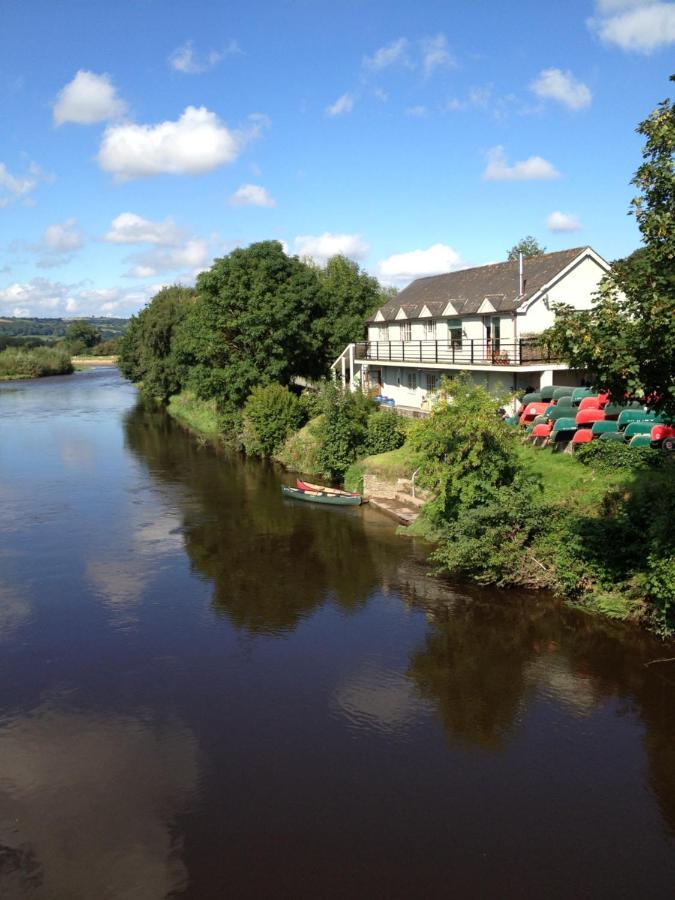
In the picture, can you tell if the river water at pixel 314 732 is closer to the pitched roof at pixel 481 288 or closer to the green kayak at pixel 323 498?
the green kayak at pixel 323 498

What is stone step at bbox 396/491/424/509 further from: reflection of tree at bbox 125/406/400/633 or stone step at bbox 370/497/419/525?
reflection of tree at bbox 125/406/400/633

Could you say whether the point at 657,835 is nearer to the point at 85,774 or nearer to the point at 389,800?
the point at 389,800

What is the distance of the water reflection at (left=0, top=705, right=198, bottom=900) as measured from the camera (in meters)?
12.2

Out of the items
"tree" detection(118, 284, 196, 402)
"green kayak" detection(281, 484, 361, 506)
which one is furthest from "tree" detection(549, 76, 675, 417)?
"tree" detection(118, 284, 196, 402)

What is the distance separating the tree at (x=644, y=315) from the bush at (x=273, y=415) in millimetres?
32061

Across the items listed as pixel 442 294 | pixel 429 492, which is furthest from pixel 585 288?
pixel 429 492

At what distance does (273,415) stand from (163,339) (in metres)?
34.6

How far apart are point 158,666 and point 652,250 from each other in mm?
15317

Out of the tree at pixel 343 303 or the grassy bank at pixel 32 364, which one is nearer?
the tree at pixel 343 303

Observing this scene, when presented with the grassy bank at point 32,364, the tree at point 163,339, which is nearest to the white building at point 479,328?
the tree at point 163,339

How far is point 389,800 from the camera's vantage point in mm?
13773

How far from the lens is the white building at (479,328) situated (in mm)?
35906

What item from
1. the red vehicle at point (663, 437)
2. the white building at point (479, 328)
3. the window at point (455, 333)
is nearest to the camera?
the red vehicle at point (663, 437)

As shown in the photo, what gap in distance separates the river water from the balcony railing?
11.9 metres
